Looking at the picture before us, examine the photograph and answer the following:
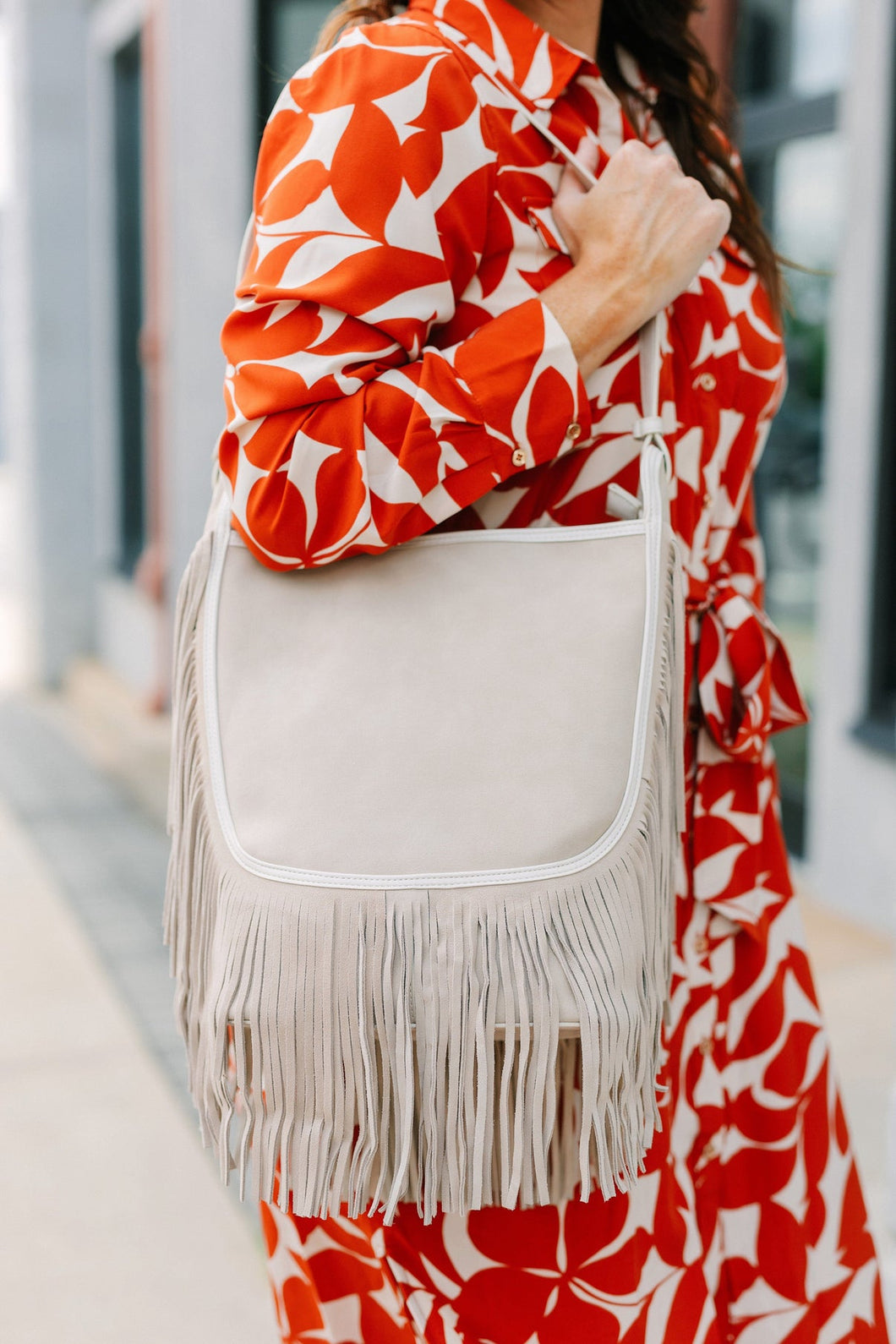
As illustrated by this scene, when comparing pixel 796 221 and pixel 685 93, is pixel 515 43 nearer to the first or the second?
pixel 685 93

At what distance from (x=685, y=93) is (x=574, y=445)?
45 cm

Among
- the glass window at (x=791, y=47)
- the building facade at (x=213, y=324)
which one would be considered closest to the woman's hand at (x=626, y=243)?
the building facade at (x=213, y=324)

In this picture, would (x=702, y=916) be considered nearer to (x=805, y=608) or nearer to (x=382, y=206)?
(x=382, y=206)

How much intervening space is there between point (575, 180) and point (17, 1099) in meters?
2.16

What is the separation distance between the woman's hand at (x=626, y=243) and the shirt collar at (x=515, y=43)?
8 cm

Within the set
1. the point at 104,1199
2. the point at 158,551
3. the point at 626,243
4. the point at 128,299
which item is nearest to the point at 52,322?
the point at 128,299

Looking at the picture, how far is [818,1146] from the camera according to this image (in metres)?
1.26

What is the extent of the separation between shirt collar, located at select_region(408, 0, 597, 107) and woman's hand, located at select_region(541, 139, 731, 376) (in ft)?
0.26

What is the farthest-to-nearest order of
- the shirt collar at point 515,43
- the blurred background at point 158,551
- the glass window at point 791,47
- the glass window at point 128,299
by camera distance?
the glass window at point 128,299, the glass window at point 791,47, the blurred background at point 158,551, the shirt collar at point 515,43

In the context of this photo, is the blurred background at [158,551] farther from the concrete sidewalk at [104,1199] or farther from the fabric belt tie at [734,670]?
the fabric belt tie at [734,670]

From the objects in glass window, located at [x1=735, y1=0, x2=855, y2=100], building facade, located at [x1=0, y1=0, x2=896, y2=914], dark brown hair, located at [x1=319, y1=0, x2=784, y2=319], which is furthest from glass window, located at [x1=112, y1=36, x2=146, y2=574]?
dark brown hair, located at [x1=319, y1=0, x2=784, y2=319]

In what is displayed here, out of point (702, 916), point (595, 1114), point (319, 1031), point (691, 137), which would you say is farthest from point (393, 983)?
point (691, 137)

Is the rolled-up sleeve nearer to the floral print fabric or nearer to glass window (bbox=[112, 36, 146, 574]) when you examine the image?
the floral print fabric

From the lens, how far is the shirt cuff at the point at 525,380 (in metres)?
0.94
